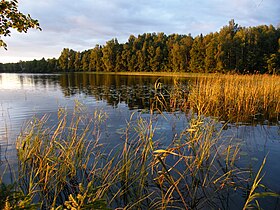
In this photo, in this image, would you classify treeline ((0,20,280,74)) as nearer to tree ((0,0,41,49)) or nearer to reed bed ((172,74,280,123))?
reed bed ((172,74,280,123))

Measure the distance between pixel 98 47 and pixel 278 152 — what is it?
10032cm

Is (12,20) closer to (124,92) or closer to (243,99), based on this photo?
(243,99)

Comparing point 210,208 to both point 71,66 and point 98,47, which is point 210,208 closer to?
point 98,47

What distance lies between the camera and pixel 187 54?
6819cm

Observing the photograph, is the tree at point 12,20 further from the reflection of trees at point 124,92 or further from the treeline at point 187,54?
the treeline at point 187,54

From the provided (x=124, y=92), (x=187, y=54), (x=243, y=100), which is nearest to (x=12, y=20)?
(x=243, y=100)

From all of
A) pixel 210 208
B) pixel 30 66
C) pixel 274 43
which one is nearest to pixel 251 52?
pixel 274 43

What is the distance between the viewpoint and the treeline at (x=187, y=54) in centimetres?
5500

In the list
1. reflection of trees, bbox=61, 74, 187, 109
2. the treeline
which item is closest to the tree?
reflection of trees, bbox=61, 74, 187, 109

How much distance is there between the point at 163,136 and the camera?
27.2ft

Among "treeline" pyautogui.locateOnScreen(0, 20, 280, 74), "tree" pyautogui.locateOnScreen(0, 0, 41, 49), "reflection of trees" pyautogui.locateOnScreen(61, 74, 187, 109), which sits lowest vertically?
"reflection of trees" pyautogui.locateOnScreen(61, 74, 187, 109)

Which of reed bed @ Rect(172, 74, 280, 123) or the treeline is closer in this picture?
reed bed @ Rect(172, 74, 280, 123)

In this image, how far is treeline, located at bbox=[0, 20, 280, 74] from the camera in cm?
5500

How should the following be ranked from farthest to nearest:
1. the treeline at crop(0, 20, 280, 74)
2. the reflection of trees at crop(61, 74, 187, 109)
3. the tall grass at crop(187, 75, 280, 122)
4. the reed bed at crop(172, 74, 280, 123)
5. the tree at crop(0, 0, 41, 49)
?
1. the treeline at crop(0, 20, 280, 74)
2. the reflection of trees at crop(61, 74, 187, 109)
3. the tall grass at crop(187, 75, 280, 122)
4. the reed bed at crop(172, 74, 280, 123)
5. the tree at crop(0, 0, 41, 49)
